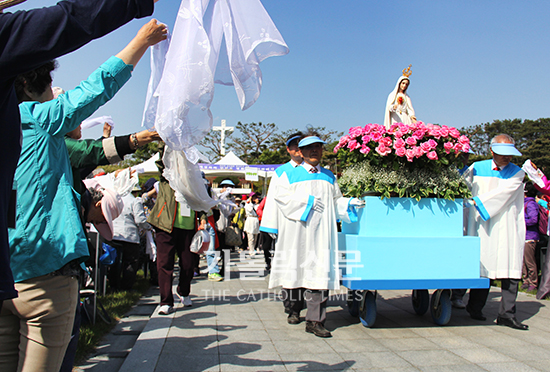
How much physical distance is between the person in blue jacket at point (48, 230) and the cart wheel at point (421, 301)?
4323 millimetres

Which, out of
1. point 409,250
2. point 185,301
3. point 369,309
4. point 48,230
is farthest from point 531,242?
point 48,230

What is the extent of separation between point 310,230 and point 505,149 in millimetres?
2422

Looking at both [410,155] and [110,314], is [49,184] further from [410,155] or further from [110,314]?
[110,314]

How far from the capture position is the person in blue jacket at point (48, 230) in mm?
1652

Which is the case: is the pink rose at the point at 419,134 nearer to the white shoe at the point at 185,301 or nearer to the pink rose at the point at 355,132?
the pink rose at the point at 355,132

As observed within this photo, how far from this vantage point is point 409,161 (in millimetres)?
4180

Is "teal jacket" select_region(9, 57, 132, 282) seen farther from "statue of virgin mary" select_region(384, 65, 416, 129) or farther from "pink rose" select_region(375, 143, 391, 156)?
"statue of virgin mary" select_region(384, 65, 416, 129)

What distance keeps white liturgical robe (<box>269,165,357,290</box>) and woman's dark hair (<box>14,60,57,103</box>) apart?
2967 mm

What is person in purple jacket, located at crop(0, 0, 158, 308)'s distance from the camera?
3.38ft

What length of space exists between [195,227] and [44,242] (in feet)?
12.9

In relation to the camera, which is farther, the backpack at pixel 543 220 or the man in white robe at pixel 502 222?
the backpack at pixel 543 220

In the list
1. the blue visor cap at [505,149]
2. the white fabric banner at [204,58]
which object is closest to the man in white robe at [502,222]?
the blue visor cap at [505,149]

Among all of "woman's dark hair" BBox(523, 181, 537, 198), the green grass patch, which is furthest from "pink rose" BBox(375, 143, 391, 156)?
"woman's dark hair" BBox(523, 181, 537, 198)

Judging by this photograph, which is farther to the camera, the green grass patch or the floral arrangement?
the floral arrangement
